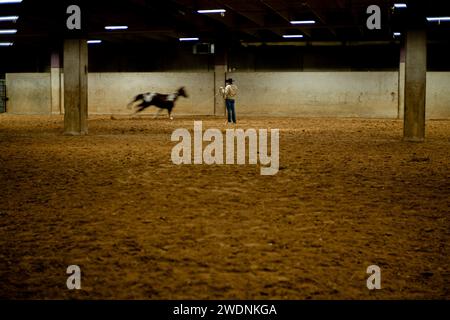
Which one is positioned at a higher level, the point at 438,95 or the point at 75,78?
the point at 75,78

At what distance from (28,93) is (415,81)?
85.5ft

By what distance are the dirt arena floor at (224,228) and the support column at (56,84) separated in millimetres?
23724

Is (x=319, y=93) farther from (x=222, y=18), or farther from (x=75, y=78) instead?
(x=75, y=78)

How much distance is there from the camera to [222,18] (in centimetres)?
2764

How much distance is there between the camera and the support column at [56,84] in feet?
116

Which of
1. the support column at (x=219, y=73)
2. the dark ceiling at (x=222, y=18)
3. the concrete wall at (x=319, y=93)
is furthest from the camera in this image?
the support column at (x=219, y=73)

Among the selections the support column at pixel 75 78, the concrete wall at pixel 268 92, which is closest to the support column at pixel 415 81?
the support column at pixel 75 78

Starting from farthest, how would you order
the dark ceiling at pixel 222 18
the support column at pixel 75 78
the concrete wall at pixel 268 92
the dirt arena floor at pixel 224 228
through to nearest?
the concrete wall at pixel 268 92 → the dark ceiling at pixel 222 18 → the support column at pixel 75 78 → the dirt arena floor at pixel 224 228

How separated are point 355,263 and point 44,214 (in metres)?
3.97

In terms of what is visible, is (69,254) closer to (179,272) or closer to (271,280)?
(179,272)

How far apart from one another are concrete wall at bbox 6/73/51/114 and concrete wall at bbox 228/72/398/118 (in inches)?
451

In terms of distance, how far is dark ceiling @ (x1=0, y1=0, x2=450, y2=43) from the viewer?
21.9m

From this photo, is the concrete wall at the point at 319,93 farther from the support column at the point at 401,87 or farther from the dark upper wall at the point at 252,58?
the dark upper wall at the point at 252,58

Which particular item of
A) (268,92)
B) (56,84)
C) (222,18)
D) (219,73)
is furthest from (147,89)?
(222,18)
